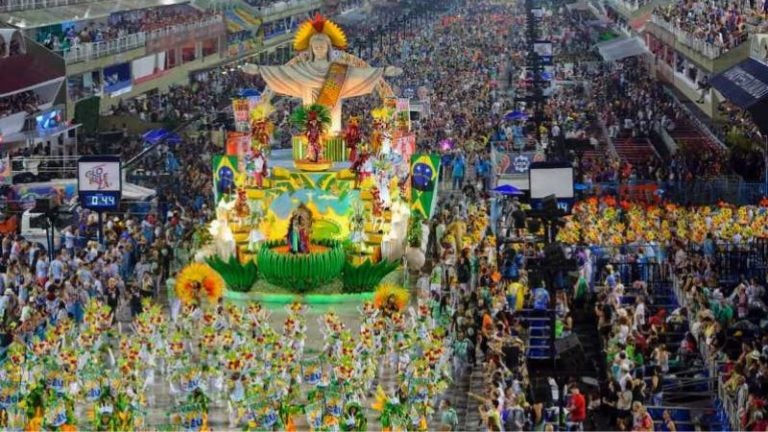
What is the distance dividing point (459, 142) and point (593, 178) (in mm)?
10808

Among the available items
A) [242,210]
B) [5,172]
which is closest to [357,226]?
A: [242,210]

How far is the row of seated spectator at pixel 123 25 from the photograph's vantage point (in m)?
69.5

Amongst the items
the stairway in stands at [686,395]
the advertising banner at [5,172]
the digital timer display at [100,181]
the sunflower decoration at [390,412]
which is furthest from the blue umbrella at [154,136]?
the sunflower decoration at [390,412]

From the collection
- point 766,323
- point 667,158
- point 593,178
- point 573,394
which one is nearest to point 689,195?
point 593,178

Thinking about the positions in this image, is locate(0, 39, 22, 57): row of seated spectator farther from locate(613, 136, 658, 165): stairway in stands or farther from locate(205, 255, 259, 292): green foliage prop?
locate(205, 255, 259, 292): green foliage prop

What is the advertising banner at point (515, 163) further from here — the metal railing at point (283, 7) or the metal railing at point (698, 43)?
the metal railing at point (283, 7)

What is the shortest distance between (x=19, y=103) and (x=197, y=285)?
25.7 m

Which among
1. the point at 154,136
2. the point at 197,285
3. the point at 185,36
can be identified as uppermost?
the point at 185,36

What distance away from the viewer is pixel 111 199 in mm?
41469

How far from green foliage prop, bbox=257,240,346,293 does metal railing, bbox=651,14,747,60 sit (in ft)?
78.6

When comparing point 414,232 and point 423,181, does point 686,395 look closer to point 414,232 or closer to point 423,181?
point 414,232

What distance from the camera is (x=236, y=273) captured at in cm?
4012

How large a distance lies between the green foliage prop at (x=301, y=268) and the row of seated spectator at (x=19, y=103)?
21.3m

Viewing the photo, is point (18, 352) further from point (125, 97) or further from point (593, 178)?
point (125, 97)
